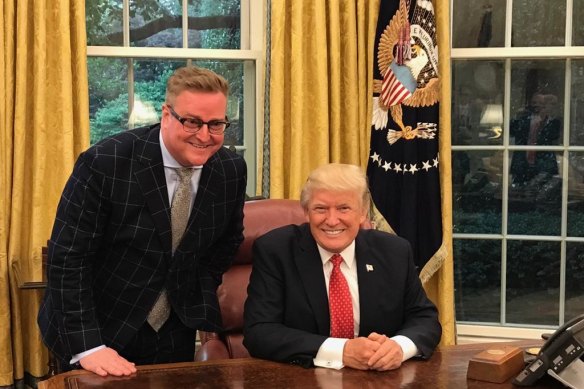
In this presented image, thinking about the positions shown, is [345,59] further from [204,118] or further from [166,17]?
[204,118]

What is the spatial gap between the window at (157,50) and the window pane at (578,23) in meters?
1.55

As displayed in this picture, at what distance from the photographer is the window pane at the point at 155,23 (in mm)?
3643

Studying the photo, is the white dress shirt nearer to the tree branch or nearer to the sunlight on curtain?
the sunlight on curtain

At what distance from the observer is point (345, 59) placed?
349cm

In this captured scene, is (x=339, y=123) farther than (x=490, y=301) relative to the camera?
No

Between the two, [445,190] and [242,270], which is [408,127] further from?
[242,270]

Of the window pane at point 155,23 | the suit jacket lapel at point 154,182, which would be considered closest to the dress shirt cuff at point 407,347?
the suit jacket lapel at point 154,182

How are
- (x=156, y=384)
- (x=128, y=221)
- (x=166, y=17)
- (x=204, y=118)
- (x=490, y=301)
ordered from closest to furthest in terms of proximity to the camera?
(x=156, y=384), (x=204, y=118), (x=128, y=221), (x=166, y=17), (x=490, y=301)

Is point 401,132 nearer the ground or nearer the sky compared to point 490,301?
nearer the sky

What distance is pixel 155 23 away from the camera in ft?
12.0

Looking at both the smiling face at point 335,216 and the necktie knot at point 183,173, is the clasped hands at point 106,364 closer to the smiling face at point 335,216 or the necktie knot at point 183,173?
the necktie knot at point 183,173

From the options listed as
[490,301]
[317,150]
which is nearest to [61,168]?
[317,150]

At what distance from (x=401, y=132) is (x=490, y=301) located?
3.67ft

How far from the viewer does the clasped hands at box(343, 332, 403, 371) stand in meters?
1.77
